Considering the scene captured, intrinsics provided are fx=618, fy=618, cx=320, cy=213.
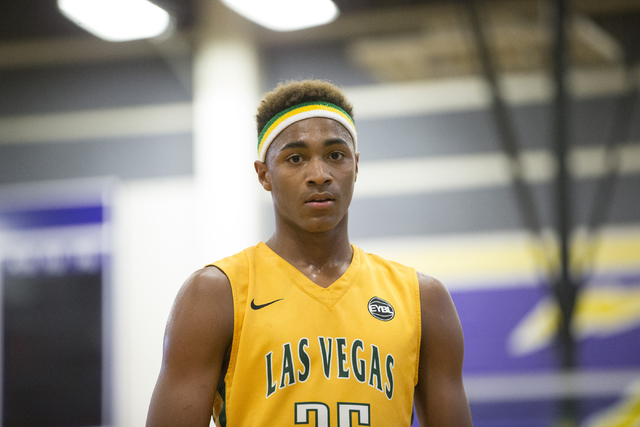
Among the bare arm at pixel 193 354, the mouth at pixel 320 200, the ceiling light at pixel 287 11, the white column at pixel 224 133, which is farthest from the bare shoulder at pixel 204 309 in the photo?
the white column at pixel 224 133

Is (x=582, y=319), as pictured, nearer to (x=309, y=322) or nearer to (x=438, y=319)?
(x=438, y=319)

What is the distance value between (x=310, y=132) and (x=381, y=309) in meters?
0.50

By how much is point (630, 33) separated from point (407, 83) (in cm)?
182

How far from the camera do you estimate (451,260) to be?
492cm

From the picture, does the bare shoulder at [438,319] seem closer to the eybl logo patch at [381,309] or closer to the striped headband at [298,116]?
the eybl logo patch at [381,309]

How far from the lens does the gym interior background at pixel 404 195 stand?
4.80 meters

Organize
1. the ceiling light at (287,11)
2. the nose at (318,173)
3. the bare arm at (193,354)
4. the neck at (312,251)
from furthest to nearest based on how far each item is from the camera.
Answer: the ceiling light at (287,11) → the neck at (312,251) → the nose at (318,173) → the bare arm at (193,354)

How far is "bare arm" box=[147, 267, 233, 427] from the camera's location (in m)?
1.42

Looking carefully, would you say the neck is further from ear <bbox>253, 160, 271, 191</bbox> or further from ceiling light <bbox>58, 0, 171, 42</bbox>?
ceiling light <bbox>58, 0, 171, 42</bbox>

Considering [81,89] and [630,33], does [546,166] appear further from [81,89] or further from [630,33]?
[81,89]

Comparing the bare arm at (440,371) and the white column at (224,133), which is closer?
the bare arm at (440,371)

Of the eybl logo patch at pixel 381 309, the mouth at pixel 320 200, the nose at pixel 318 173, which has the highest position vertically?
the nose at pixel 318 173

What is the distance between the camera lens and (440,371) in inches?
64.5

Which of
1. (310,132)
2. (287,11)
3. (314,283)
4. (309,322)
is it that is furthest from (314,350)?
(287,11)
